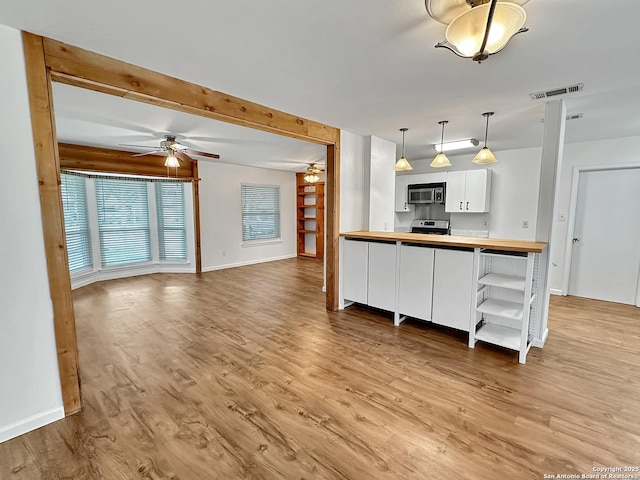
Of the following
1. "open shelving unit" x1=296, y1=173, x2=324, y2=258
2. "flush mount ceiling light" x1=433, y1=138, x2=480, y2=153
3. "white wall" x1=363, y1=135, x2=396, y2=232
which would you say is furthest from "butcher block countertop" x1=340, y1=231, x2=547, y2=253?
"open shelving unit" x1=296, y1=173, x2=324, y2=258

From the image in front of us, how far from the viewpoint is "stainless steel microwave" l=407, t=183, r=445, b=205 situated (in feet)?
18.3

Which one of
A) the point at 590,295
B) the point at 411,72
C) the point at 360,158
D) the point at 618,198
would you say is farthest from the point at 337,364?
the point at 618,198

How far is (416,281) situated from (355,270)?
866 millimetres

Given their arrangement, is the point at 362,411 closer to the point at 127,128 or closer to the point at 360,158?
the point at 360,158

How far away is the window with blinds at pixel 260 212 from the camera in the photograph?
7.30 meters

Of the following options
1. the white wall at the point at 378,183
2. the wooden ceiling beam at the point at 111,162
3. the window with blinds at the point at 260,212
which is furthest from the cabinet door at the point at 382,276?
the wooden ceiling beam at the point at 111,162

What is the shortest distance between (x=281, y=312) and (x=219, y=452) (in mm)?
2303

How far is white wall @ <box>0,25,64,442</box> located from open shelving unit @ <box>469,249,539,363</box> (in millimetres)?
3542

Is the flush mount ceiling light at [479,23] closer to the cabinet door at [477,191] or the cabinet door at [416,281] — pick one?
the cabinet door at [416,281]

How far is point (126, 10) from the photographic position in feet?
5.03

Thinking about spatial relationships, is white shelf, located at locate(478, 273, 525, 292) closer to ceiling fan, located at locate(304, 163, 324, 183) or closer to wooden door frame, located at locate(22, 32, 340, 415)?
wooden door frame, located at locate(22, 32, 340, 415)

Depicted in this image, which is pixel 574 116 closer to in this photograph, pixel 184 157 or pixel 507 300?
pixel 507 300

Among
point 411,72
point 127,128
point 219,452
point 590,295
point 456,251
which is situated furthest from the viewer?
point 590,295

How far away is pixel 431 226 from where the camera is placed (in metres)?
6.00
